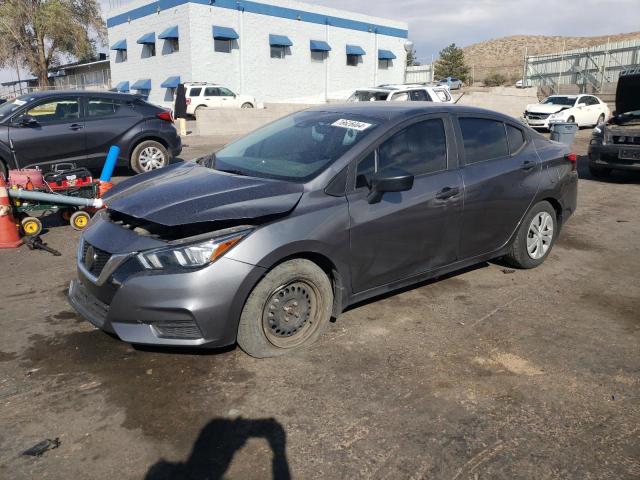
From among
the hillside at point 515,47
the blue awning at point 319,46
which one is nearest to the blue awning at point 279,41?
the blue awning at point 319,46

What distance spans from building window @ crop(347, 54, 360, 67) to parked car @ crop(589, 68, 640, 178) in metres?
29.8

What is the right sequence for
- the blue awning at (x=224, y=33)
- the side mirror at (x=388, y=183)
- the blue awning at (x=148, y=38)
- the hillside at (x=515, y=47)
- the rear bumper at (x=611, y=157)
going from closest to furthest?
the side mirror at (x=388, y=183) < the rear bumper at (x=611, y=157) < the blue awning at (x=224, y=33) < the blue awning at (x=148, y=38) < the hillside at (x=515, y=47)

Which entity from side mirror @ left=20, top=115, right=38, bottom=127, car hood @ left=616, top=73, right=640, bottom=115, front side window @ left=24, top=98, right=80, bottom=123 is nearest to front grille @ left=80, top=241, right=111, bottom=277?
side mirror @ left=20, top=115, right=38, bottom=127

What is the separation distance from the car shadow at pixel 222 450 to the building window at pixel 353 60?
128 feet

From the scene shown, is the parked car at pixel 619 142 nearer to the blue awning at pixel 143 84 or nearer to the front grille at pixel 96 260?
the front grille at pixel 96 260

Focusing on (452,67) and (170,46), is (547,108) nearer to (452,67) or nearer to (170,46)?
(170,46)

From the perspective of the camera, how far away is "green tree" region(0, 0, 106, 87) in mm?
37594

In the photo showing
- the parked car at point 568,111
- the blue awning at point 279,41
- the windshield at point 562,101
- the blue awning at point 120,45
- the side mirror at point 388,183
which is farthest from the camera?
the blue awning at point 120,45

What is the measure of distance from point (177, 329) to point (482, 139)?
121 inches

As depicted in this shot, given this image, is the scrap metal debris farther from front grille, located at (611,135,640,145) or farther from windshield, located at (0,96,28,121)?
front grille, located at (611,135,640,145)

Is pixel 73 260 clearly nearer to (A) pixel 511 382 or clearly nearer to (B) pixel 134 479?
(B) pixel 134 479

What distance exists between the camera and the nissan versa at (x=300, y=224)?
10.5ft

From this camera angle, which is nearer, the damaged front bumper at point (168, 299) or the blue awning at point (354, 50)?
the damaged front bumper at point (168, 299)

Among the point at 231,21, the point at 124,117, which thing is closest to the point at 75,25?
the point at 231,21
